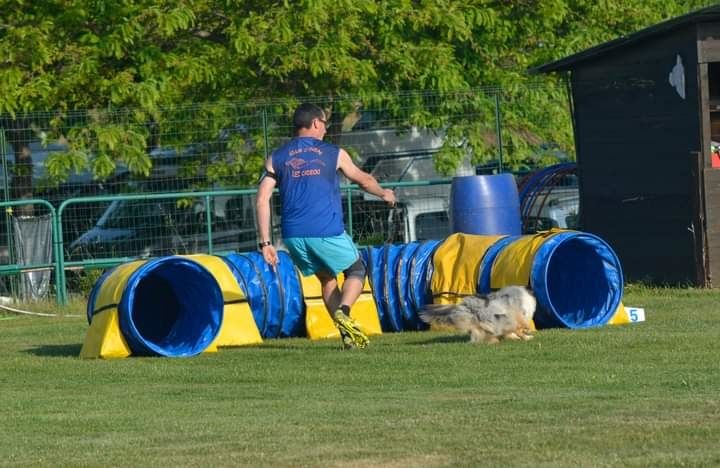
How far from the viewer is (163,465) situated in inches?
266

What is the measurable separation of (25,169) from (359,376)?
10698 millimetres

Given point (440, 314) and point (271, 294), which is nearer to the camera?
point (440, 314)

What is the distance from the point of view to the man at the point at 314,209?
1149cm

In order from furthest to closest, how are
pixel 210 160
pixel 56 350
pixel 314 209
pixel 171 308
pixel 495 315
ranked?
1. pixel 210 160
2. pixel 171 308
3. pixel 56 350
4. pixel 314 209
5. pixel 495 315

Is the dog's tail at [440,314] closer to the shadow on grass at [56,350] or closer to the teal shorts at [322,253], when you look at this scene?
the teal shorts at [322,253]

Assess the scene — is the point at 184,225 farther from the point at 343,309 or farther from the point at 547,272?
the point at 343,309

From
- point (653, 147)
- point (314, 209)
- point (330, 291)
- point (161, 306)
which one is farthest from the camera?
point (653, 147)

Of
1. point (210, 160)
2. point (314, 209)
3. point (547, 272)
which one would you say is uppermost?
point (210, 160)

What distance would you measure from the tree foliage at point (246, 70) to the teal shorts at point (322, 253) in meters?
8.11

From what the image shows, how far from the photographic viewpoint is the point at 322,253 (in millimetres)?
11477

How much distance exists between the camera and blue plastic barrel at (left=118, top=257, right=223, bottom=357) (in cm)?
1194

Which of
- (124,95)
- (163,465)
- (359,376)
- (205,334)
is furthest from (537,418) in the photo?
(124,95)

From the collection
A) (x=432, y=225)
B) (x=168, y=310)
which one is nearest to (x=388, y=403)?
(x=168, y=310)

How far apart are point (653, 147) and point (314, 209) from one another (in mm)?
6610
